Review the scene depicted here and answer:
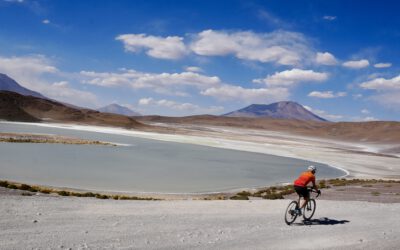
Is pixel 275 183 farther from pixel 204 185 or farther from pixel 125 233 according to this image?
pixel 125 233

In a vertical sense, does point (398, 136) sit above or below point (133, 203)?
above

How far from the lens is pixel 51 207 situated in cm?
1348

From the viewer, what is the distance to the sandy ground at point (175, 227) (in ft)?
32.4

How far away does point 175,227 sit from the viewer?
11.9 metres

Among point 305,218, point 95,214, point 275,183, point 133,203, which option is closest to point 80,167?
point 275,183

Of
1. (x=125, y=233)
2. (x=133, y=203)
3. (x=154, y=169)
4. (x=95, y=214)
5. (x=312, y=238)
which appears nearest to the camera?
(x=125, y=233)

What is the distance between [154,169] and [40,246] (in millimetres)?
25484

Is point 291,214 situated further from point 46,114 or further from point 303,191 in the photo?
point 46,114

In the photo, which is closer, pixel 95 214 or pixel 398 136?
pixel 95 214

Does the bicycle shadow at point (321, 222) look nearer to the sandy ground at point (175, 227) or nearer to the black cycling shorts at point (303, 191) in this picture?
the sandy ground at point (175, 227)

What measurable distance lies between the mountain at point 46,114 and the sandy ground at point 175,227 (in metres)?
116

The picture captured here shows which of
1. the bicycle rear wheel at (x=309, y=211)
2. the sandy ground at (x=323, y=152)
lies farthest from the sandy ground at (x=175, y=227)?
the sandy ground at (x=323, y=152)

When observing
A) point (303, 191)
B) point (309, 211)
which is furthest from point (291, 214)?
point (309, 211)

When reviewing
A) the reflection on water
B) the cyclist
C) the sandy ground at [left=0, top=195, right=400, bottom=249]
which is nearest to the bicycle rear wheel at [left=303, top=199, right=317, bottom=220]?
the sandy ground at [left=0, top=195, right=400, bottom=249]
